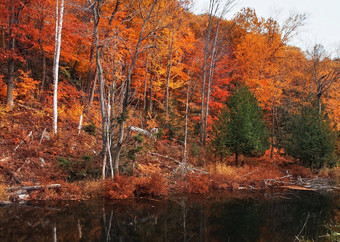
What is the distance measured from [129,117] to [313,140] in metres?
13.1

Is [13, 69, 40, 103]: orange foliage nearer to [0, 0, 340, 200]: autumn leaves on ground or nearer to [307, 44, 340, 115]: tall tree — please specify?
[0, 0, 340, 200]: autumn leaves on ground

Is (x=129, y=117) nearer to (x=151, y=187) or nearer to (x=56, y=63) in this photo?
(x=151, y=187)

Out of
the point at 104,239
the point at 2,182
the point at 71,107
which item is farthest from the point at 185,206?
the point at 71,107

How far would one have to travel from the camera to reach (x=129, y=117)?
10727 millimetres

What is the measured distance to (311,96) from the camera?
2214cm

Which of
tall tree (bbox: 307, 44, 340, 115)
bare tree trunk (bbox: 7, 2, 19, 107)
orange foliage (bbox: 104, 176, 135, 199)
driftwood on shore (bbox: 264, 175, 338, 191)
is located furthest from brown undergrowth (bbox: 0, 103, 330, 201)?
tall tree (bbox: 307, 44, 340, 115)

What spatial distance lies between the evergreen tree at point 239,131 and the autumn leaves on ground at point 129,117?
7 centimetres

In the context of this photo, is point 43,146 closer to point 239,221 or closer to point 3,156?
point 3,156

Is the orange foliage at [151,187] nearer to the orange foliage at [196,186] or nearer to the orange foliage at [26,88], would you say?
the orange foliage at [196,186]

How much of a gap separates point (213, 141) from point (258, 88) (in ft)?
23.6

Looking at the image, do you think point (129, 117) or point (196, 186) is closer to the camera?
point (129, 117)

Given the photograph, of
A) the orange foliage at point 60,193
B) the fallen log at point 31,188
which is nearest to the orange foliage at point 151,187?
the orange foliage at point 60,193

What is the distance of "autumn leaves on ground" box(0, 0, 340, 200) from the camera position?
10438mm

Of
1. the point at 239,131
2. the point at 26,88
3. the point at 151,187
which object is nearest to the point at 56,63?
the point at 26,88
